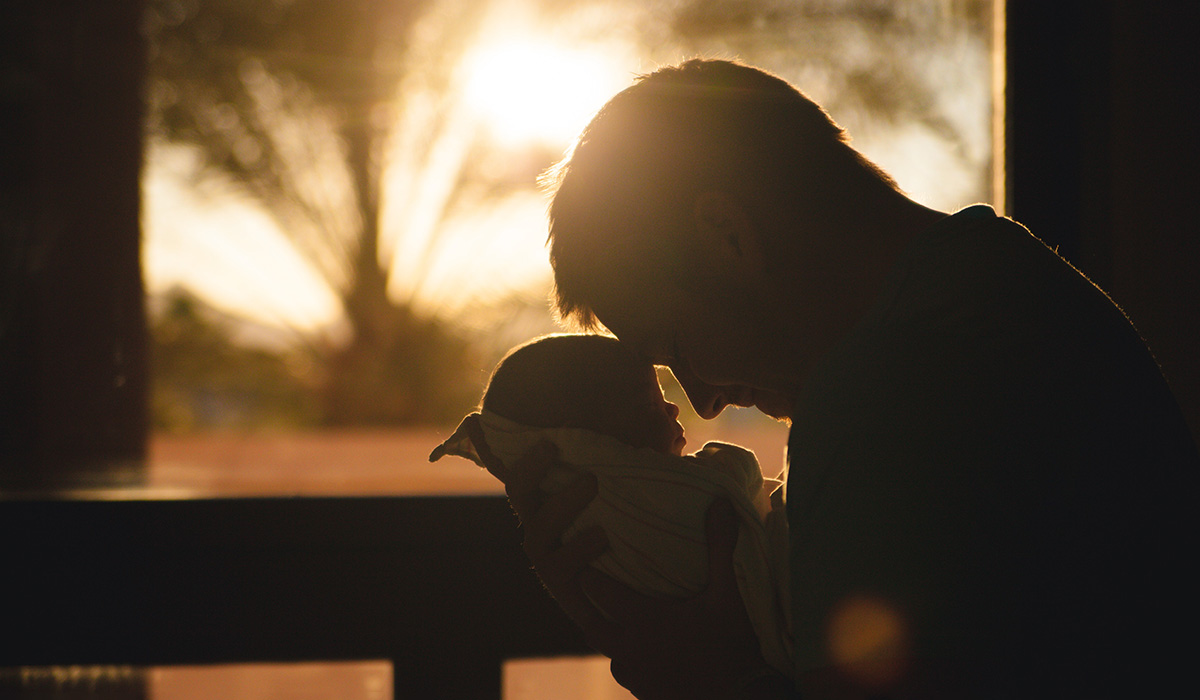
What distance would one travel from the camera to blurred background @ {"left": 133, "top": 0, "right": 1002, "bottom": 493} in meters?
1.46

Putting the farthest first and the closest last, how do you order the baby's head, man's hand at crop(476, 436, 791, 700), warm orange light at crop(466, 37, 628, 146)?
warm orange light at crop(466, 37, 628, 146), the baby's head, man's hand at crop(476, 436, 791, 700)

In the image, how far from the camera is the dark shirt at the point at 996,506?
54cm

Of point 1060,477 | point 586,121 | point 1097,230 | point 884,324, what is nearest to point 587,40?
point 586,121

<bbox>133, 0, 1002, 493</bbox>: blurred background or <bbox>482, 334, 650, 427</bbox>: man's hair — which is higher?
<bbox>133, 0, 1002, 493</bbox>: blurred background

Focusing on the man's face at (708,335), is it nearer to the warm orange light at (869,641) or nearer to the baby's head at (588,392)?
the baby's head at (588,392)

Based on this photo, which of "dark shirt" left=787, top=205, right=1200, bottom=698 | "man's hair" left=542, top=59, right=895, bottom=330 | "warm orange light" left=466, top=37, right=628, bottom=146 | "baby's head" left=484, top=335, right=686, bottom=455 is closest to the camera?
"dark shirt" left=787, top=205, right=1200, bottom=698

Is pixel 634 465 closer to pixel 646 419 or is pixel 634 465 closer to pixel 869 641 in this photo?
pixel 646 419

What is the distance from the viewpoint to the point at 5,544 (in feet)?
3.92

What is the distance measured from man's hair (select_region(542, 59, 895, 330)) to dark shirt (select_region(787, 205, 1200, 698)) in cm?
23

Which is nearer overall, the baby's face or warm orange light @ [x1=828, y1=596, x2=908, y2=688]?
warm orange light @ [x1=828, y1=596, x2=908, y2=688]

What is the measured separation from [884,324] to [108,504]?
1.20 metres

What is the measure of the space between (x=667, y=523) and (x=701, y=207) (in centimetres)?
40

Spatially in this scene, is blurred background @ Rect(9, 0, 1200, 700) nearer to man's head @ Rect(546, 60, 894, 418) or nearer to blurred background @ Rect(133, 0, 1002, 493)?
blurred background @ Rect(133, 0, 1002, 493)

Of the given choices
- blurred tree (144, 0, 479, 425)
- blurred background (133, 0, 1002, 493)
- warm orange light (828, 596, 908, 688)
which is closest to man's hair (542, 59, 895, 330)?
warm orange light (828, 596, 908, 688)
